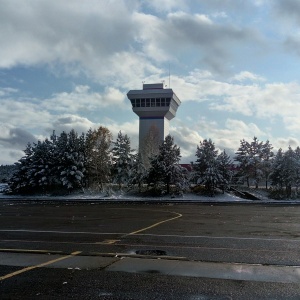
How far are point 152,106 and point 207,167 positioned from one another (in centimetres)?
7092

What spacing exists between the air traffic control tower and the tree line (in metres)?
57.5

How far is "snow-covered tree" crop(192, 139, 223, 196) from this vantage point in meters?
51.5

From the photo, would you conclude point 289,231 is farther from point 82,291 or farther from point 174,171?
point 174,171

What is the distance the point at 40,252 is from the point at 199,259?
161 inches

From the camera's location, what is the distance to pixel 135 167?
5897 centimetres

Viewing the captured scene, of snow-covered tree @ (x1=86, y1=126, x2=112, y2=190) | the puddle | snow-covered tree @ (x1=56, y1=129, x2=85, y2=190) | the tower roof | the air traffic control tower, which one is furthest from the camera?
the air traffic control tower

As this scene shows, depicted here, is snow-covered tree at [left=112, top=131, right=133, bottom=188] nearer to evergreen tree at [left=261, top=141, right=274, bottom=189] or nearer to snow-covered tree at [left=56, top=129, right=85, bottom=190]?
snow-covered tree at [left=56, top=129, right=85, bottom=190]

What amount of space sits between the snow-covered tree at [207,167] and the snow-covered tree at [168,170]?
Result: 1986 mm

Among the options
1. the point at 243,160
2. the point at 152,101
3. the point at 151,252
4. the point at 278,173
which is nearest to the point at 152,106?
the point at 152,101

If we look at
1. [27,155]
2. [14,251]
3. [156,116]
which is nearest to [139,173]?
[27,155]

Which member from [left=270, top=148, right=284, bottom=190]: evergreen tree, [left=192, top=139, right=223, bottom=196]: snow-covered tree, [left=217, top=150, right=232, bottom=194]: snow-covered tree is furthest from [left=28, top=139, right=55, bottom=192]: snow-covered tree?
[left=270, top=148, right=284, bottom=190]: evergreen tree

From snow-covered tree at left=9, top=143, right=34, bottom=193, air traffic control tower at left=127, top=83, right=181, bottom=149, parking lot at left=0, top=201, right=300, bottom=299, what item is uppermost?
air traffic control tower at left=127, top=83, right=181, bottom=149

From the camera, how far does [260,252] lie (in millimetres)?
10148

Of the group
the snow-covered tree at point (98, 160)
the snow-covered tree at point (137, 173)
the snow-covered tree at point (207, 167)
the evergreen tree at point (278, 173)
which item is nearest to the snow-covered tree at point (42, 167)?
the snow-covered tree at point (98, 160)
